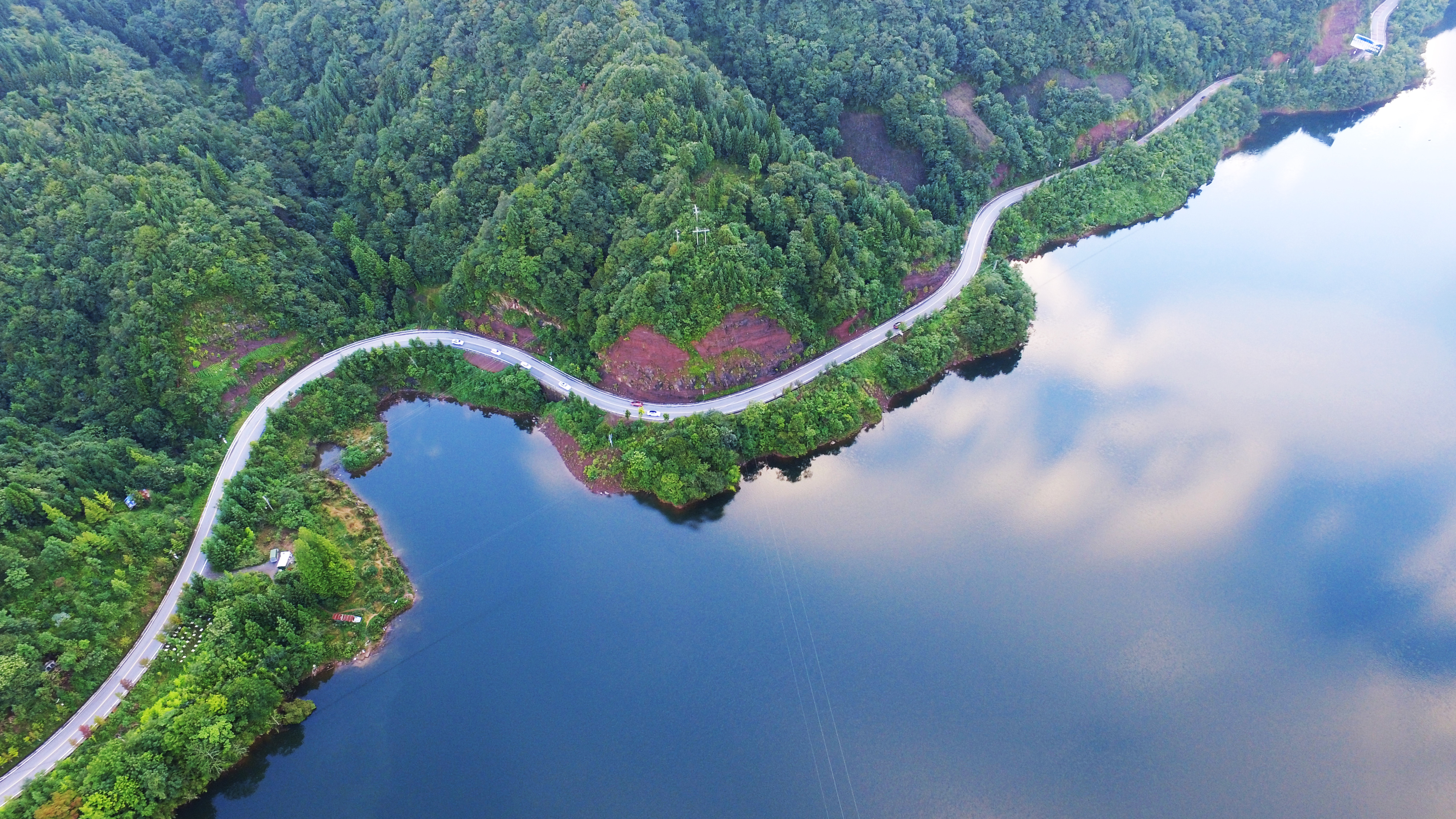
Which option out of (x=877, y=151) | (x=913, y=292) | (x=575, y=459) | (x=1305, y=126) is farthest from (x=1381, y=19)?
(x=575, y=459)

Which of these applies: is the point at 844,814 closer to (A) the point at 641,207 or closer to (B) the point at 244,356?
(A) the point at 641,207

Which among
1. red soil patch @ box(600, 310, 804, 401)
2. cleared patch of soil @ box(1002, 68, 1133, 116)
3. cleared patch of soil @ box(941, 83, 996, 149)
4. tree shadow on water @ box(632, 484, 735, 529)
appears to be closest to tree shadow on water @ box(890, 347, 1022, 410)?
red soil patch @ box(600, 310, 804, 401)

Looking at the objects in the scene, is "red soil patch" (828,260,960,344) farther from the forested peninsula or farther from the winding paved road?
the winding paved road

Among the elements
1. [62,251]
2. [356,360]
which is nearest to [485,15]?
[356,360]

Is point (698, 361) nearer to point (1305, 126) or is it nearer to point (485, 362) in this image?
point (485, 362)

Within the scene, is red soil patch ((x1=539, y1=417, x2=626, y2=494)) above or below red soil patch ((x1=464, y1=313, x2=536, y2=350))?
below
